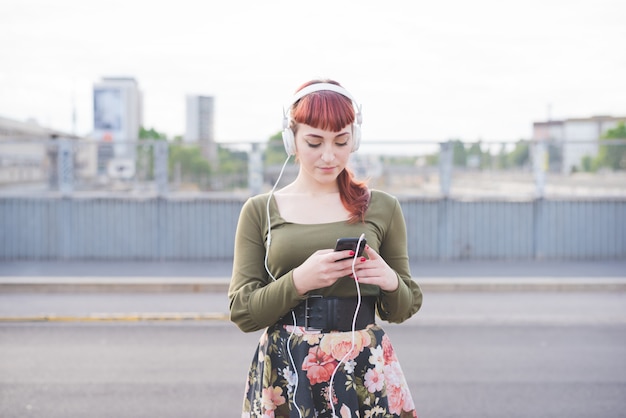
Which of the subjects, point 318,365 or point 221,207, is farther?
point 221,207

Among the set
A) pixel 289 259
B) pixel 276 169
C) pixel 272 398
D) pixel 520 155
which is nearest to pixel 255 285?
pixel 289 259

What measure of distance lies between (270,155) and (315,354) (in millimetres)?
10643

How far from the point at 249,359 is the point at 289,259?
193 inches

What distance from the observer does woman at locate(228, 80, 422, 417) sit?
2434mm

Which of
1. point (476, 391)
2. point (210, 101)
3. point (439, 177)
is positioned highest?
point (210, 101)

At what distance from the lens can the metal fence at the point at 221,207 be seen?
12883 millimetres

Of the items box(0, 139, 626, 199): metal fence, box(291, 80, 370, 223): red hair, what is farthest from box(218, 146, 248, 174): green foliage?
box(291, 80, 370, 223): red hair

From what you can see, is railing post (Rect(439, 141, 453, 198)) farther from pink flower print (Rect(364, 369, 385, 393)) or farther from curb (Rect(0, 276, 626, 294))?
pink flower print (Rect(364, 369, 385, 393))

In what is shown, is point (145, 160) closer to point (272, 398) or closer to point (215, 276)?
point (215, 276)

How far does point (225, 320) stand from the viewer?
8953 millimetres

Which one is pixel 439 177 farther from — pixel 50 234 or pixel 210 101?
pixel 210 101

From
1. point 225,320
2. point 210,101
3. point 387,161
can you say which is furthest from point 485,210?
point 210,101

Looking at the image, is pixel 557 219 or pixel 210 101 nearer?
pixel 557 219

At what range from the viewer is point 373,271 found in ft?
7.60
